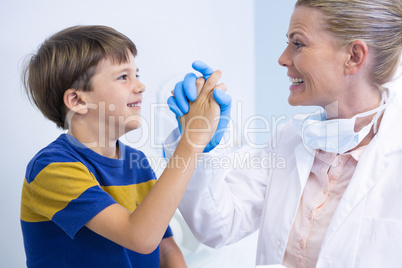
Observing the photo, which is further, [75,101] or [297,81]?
[297,81]

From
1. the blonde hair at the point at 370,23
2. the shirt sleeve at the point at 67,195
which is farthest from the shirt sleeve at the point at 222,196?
the blonde hair at the point at 370,23

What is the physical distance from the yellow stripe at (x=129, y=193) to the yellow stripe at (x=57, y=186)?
12 centimetres

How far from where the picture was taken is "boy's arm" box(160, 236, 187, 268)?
47.0 inches

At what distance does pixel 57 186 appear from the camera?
913mm

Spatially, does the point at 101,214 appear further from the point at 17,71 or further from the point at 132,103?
the point at 17,71

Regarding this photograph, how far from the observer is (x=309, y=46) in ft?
3.66

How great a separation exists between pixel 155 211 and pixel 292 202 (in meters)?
0.49

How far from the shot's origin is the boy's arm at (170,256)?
119 cm

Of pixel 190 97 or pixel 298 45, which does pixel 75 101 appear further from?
pixel 298 45

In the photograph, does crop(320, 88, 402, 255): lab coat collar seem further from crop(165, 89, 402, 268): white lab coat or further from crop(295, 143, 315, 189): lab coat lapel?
crop(295, 143, 315, 189): lab coat lapel

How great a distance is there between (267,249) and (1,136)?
3.00 feet

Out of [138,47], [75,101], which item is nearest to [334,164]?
[75,101]

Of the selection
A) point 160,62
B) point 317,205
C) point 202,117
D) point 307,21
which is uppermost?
point 307,21

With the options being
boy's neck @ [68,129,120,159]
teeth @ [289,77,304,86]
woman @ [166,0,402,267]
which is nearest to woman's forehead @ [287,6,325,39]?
woman @ [166,0,402,267]
